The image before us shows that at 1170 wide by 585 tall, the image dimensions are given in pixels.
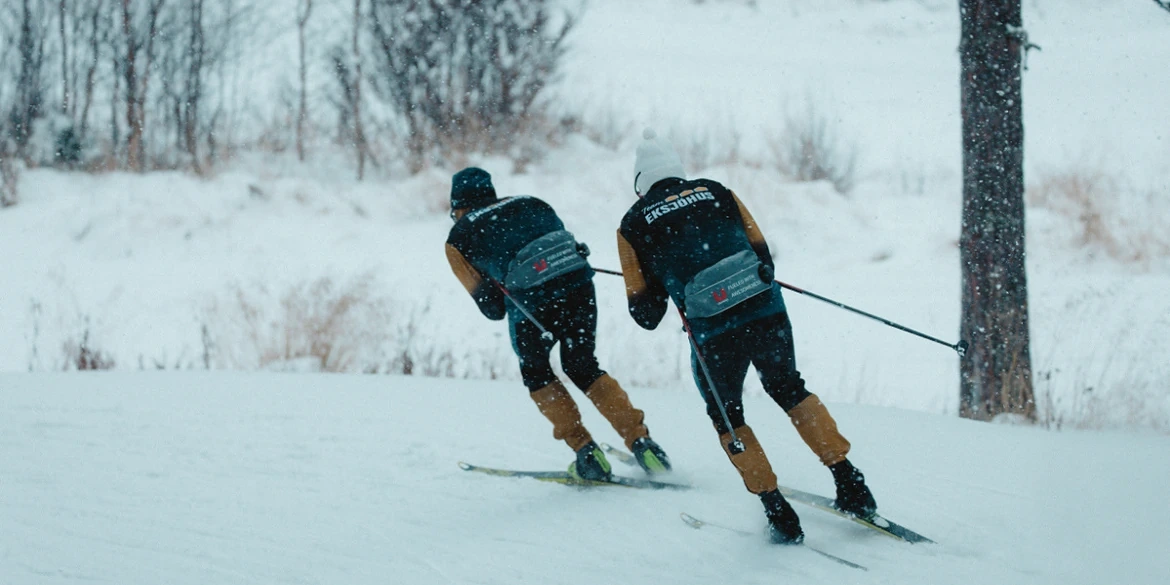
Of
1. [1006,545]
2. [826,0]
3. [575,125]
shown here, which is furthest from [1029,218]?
[826,0]

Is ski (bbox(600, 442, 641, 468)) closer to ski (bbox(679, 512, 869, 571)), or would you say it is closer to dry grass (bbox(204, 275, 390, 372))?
ski (bbox(679, 512, 869, 571))

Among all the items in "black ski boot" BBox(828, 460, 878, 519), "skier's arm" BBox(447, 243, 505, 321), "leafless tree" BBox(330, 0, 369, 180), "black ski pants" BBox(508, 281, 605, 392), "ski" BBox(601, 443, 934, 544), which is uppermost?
"leafless tree" BBox(330, 0, 369, 180)

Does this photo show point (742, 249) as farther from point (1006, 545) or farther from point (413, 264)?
point (413, 264)

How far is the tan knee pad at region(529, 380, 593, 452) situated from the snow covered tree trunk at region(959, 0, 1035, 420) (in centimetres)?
284

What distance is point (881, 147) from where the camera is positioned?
1579 cm

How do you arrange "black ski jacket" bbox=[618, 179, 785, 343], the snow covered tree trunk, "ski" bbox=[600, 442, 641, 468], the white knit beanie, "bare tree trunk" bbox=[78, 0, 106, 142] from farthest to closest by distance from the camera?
"bare tree trunk" bbox=[78, 0, 106, 142]
the snow covered tree trunk
"ski" bbox=[600, 442, 641, 468]
the white knit beanie
"black ski jacket" bbox=[618, 179, 785, 343]

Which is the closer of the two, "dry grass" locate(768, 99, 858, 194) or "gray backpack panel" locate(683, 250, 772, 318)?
"gray backpack panel" locate(683, 250, 772, 318)

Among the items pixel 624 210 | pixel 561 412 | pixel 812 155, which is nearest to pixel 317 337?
pixel 561 412

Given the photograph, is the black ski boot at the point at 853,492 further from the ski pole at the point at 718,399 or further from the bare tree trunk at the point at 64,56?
the bare tree trunk at the point at 64,56

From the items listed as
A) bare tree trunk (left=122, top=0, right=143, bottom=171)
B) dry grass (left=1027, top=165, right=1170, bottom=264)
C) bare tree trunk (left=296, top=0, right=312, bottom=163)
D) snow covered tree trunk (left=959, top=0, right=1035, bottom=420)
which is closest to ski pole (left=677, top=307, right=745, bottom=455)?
snow covered tree trunk (left=959, top=0, right=1035, bottom=420)

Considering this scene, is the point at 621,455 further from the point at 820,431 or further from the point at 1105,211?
the point at 1105,211

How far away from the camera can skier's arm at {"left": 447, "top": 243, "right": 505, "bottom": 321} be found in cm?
417

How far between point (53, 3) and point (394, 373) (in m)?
11.7

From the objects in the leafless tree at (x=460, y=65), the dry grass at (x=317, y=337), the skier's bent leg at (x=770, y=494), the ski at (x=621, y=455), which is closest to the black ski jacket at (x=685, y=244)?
the skier's bent leg at (x=770, y=494)
